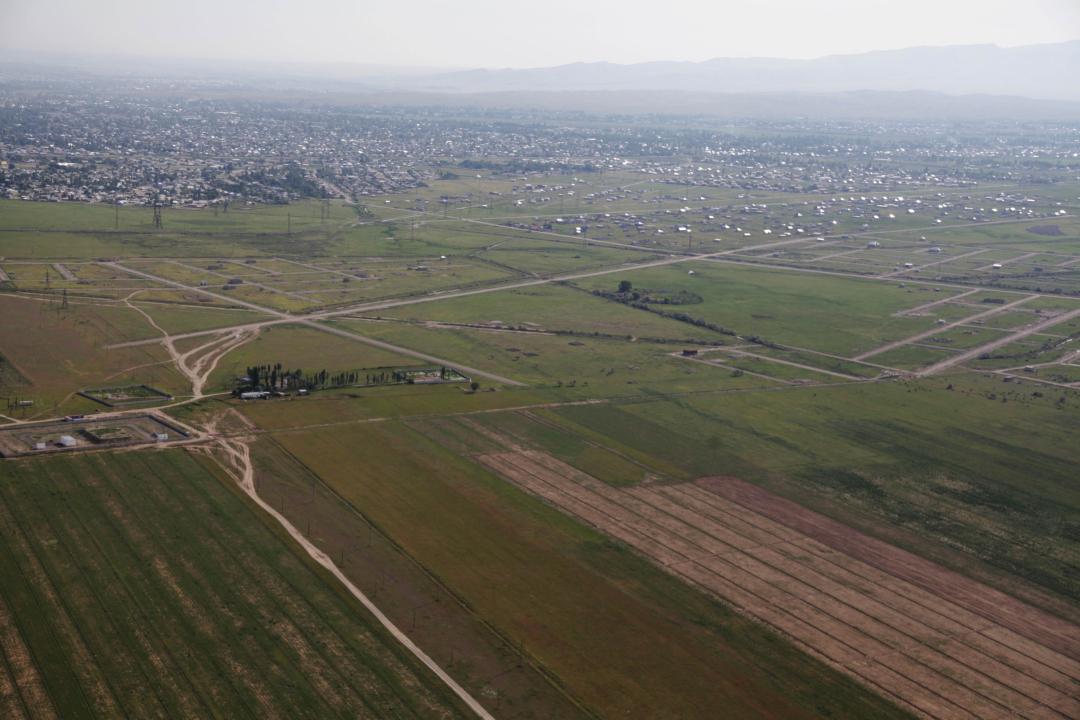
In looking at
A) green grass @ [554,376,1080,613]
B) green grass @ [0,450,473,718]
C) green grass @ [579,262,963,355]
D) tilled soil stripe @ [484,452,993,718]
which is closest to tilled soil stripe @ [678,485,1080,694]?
tilled soil stripe @ [484,452,993,718]

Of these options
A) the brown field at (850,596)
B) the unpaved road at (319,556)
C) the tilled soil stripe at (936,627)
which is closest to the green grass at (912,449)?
the brown field at (850,596)

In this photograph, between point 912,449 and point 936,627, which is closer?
point 936,627

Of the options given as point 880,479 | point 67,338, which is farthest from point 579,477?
point 67,338

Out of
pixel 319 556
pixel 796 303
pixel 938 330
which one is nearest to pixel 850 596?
pixel 319 556

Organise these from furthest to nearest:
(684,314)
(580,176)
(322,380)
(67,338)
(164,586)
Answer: (580,176) < (684,314) < (67,338) < (322,380) < (164,586)

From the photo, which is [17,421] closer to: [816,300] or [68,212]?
[816,300]

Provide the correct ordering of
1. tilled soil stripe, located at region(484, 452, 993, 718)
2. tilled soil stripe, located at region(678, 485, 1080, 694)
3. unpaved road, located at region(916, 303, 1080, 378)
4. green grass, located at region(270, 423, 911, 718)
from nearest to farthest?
green grass, located at region(270, 423, 911, 718) < tilled soil stripe, located at region(484, 452, 993, 718) < tilled soil stripe, located at region(678, 485, 1080, 694) < unpaved road, located at region(916, 303, 1080, 378)

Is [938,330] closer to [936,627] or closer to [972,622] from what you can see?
[972,622]

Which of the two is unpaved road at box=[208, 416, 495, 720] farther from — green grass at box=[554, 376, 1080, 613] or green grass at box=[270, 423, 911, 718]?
green grass at box=[554, 376, 1080, 613]

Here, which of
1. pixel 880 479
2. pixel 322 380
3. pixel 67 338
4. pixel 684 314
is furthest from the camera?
pixel 684 314
